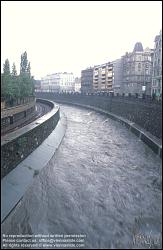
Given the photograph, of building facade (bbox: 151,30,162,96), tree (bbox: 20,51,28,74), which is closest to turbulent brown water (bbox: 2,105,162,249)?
building facade (bbox: 151,30,162,96)

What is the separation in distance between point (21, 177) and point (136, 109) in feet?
99.5

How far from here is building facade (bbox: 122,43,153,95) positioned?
112 meters

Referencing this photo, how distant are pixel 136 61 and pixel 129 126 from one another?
80.1 metres

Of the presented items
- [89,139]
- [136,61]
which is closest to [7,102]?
[89,139]

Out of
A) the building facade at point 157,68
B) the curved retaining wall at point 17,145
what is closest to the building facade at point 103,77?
the building facade at point 157,68

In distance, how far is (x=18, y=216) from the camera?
47.7 feet

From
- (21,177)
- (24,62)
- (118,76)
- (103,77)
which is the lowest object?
(21,177)

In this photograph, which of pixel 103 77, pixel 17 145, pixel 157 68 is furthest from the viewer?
pixel 103 77

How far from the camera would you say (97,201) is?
55.5ft

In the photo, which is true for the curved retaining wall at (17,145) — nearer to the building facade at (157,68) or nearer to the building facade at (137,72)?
the building facade at (157,68)

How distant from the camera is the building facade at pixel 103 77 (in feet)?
477

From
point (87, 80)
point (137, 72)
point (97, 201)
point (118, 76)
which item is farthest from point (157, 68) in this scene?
point (87, 80)

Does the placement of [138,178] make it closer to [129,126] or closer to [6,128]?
[6,128]

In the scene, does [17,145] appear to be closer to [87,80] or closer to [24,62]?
[24,62]
